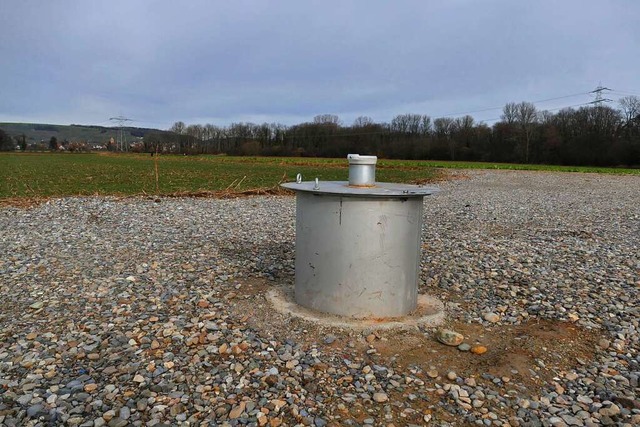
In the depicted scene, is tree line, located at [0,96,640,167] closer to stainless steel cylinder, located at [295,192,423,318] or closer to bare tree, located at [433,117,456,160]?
bare tree, located at [433,117,456,160]

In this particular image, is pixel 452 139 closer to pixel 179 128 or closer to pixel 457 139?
pixel 457 139

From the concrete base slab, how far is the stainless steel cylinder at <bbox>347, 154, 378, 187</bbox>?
1.47 m

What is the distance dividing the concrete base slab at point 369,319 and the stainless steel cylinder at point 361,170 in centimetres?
147

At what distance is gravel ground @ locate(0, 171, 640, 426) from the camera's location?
3311mm

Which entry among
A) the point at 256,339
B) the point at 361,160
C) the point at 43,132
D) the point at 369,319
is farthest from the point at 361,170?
the point at 43,132

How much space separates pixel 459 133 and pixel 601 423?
108315mm

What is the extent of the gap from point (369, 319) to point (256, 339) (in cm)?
121

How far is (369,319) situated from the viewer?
15.8 ft

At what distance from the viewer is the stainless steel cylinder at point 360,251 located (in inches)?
182

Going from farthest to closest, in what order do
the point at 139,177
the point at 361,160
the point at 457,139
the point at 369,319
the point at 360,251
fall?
the point at 457,139, the point at 139,177, the point at 361,160, the point at 369,319, the point at 360,251

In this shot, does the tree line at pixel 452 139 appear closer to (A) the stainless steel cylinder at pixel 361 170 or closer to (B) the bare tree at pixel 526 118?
(B) the bare tree at pixel 526 118

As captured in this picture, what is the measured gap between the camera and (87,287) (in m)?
6.08

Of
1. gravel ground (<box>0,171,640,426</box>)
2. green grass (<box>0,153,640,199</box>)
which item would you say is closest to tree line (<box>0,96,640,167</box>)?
green grass (<box>0,153,640,199</box>)

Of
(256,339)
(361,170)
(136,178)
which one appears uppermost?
(361,170)
